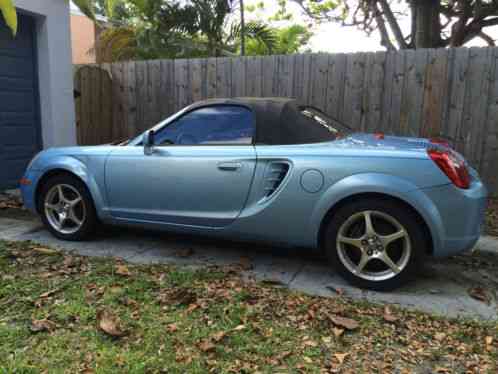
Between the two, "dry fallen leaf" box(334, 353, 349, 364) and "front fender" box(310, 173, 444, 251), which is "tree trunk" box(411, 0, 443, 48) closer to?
"front fender" box(310, 173, 444, 251)

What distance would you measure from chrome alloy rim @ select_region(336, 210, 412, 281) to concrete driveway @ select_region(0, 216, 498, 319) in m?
0.18

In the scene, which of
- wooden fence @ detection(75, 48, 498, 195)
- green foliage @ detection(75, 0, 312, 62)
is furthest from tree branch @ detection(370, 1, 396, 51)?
wooden fence @ detection(75, 48, 498, 195)

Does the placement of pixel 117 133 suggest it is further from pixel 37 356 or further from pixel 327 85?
pixel 37 356

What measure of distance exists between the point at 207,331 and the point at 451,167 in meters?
1.94

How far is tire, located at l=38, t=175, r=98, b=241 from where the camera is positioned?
4.19 meters

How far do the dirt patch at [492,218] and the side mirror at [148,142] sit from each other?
11.7 feet

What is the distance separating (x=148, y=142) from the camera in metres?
3.81

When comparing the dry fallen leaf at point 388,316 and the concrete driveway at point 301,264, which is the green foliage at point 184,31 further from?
the dry fallen leaf at point 388,316

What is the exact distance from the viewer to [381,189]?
10.1ft

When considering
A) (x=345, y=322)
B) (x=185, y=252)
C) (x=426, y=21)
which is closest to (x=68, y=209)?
(x=185, y=252)

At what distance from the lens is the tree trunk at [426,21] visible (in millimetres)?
10023

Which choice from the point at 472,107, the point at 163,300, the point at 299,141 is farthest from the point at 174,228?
the point at 472,107

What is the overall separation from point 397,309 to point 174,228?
6.45 ft

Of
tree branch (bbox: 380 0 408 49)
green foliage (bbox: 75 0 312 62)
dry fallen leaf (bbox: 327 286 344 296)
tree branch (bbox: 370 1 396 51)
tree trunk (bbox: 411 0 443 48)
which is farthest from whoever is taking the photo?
tree branch (bbox: 370 1 396 51)
